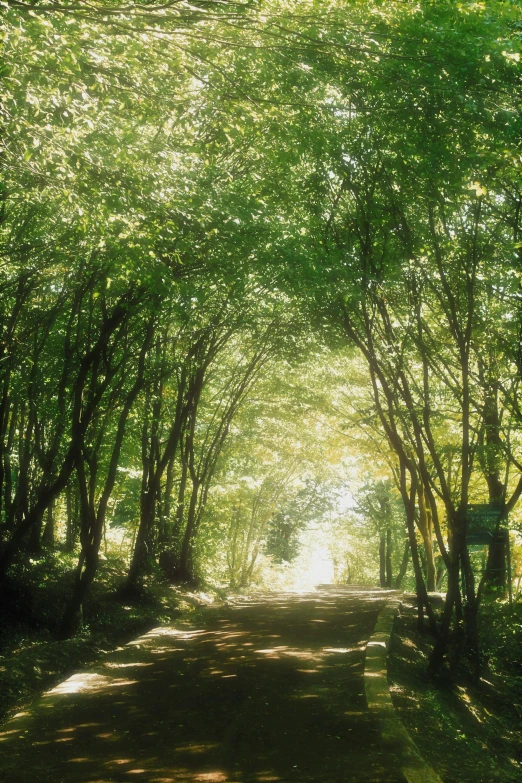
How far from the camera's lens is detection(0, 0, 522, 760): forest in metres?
7.11

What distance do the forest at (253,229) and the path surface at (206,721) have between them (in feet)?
7.51

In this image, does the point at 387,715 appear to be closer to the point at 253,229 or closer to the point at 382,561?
the point at 253,229

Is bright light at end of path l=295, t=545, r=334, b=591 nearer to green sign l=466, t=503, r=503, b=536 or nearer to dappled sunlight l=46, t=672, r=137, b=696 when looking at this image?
green sign l=466, t=503, r=503, b=536

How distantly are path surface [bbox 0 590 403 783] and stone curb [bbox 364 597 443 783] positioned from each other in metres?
0.11

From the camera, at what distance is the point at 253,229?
984 centimetres

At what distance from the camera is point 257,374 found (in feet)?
69.8

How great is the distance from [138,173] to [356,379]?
13283 mm

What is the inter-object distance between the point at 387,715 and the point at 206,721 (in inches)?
72.1

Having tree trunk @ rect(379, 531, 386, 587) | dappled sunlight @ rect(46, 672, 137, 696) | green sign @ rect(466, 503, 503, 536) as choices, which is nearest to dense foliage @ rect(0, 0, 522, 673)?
green sign @ rect(466, 503, 503, 536)

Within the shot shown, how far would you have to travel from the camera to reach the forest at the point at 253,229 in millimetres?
7105

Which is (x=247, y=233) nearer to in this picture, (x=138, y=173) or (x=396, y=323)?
(x=138, y=173)

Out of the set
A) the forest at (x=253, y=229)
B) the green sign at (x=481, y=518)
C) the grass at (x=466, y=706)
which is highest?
the forest at (x=253, y=229)

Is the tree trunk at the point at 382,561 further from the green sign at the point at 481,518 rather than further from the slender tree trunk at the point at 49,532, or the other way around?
the green sign at the point at 481,518

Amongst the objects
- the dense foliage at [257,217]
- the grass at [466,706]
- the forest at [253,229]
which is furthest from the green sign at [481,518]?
the grass at [466,706]
